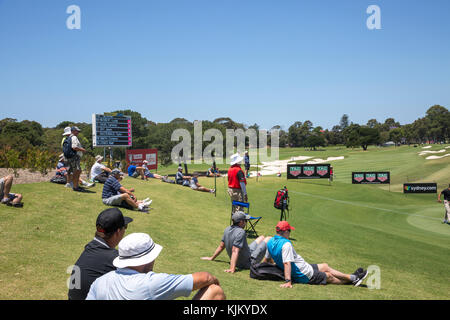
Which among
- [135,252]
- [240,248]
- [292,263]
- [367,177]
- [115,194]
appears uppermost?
[135,252]

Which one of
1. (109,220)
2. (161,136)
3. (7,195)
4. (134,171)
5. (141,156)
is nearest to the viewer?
(109,220)

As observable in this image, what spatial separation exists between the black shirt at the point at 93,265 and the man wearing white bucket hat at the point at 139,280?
67 centimetres

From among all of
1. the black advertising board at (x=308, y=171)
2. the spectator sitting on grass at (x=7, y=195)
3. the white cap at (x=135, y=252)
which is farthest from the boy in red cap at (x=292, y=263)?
the black advertising board at (x=308, y=171)

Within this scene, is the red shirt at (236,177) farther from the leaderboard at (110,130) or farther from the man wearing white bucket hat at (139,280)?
the leaderboard at (110,130)

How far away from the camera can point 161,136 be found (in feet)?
192

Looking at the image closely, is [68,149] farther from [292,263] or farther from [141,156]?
[141,156]

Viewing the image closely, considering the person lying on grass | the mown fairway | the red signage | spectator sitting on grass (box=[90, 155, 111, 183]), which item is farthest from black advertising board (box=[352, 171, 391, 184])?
the person lying on grass

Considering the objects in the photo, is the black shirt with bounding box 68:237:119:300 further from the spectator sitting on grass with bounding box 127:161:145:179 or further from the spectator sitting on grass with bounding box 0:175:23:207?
the spectator sitting on grass with bounding box 127:161:145:179

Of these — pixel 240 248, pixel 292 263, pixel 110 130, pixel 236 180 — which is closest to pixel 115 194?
pixel 236 180

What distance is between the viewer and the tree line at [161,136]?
1914cm

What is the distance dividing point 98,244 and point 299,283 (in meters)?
3.65

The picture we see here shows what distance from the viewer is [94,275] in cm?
369

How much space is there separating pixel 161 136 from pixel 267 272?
54.3 meters
